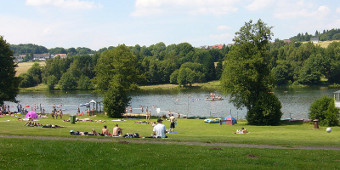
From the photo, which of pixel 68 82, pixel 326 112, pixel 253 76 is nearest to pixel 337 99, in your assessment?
pixel 326 112

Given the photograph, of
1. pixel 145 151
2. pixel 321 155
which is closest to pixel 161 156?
pixel 145 151

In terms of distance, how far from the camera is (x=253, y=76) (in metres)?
46.3

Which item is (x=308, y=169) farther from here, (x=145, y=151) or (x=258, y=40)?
(x=258, y=40)

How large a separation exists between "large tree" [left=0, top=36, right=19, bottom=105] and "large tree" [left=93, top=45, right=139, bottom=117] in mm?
15248

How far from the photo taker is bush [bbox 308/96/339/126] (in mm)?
42438

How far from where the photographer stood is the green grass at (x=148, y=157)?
597 inches

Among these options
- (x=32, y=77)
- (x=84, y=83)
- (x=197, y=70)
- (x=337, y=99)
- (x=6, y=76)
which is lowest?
(x=337, y=99)

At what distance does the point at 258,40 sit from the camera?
4866cm

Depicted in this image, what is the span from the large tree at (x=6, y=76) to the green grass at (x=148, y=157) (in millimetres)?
47028

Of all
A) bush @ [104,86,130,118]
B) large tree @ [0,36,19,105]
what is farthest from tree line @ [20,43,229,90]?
bush @ [104,86,130,118]

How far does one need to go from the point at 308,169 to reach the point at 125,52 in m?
53.2

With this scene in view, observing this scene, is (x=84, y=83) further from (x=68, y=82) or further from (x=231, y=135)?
(x=231, y=135)

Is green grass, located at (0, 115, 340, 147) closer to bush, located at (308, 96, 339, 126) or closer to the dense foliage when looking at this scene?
bush, located at (308, 96, 339, 126)

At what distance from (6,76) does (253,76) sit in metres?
44.7
